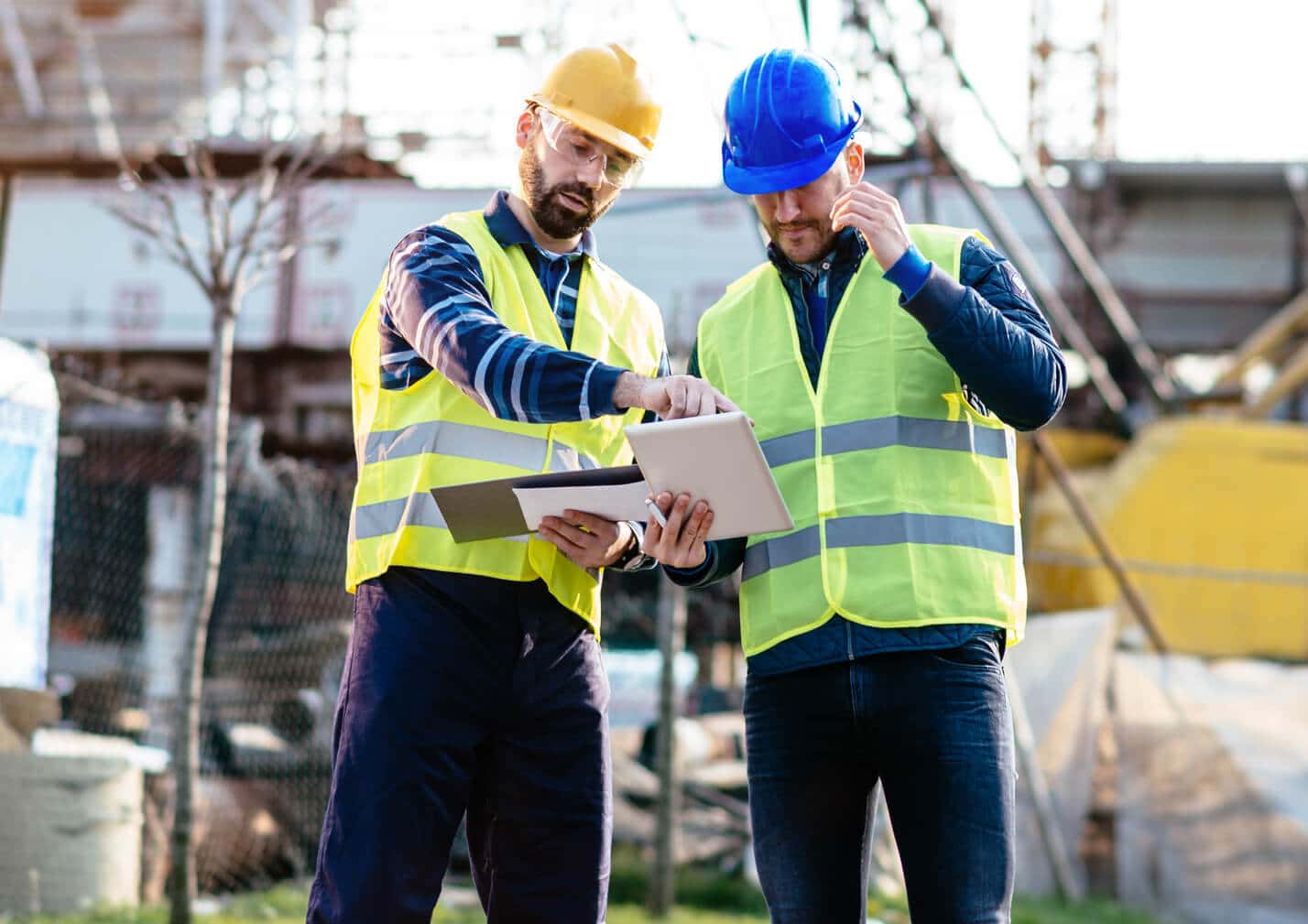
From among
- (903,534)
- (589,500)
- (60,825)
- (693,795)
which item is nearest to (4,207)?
(60,825)

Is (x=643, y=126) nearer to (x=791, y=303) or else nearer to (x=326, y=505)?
(x=791, y=303)

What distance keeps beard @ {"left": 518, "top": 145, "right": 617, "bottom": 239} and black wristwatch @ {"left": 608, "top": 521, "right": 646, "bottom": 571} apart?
2.07 ft

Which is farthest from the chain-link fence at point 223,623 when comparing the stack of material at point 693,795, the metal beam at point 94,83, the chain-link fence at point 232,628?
the metal beam at point 94,83

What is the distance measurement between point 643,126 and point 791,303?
0.48 metres

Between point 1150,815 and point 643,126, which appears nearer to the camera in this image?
point 643,126

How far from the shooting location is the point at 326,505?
8984 mm

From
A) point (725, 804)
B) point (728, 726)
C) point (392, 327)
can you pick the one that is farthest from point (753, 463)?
point (728, 726)

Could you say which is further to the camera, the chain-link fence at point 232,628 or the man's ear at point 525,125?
the chain-link fence at point 232,628

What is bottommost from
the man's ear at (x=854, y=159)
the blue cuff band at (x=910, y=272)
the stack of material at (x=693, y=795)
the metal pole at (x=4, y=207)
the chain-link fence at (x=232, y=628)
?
the stack of material at (x=693, y=795)

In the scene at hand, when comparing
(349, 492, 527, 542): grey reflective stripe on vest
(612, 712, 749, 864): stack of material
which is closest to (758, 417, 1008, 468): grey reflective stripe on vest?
(349, 492, 527, 542): grey reflective stripe on vest

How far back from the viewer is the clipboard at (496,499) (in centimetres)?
264

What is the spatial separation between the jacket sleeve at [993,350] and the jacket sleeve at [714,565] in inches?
23.7

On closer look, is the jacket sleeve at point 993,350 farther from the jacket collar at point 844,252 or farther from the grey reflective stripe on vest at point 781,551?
the grey reflective stripe on vest at point 781,551

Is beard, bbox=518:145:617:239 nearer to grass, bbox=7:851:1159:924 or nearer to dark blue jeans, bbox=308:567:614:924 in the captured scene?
dark blue jeans, bbox=308:567:614:924
